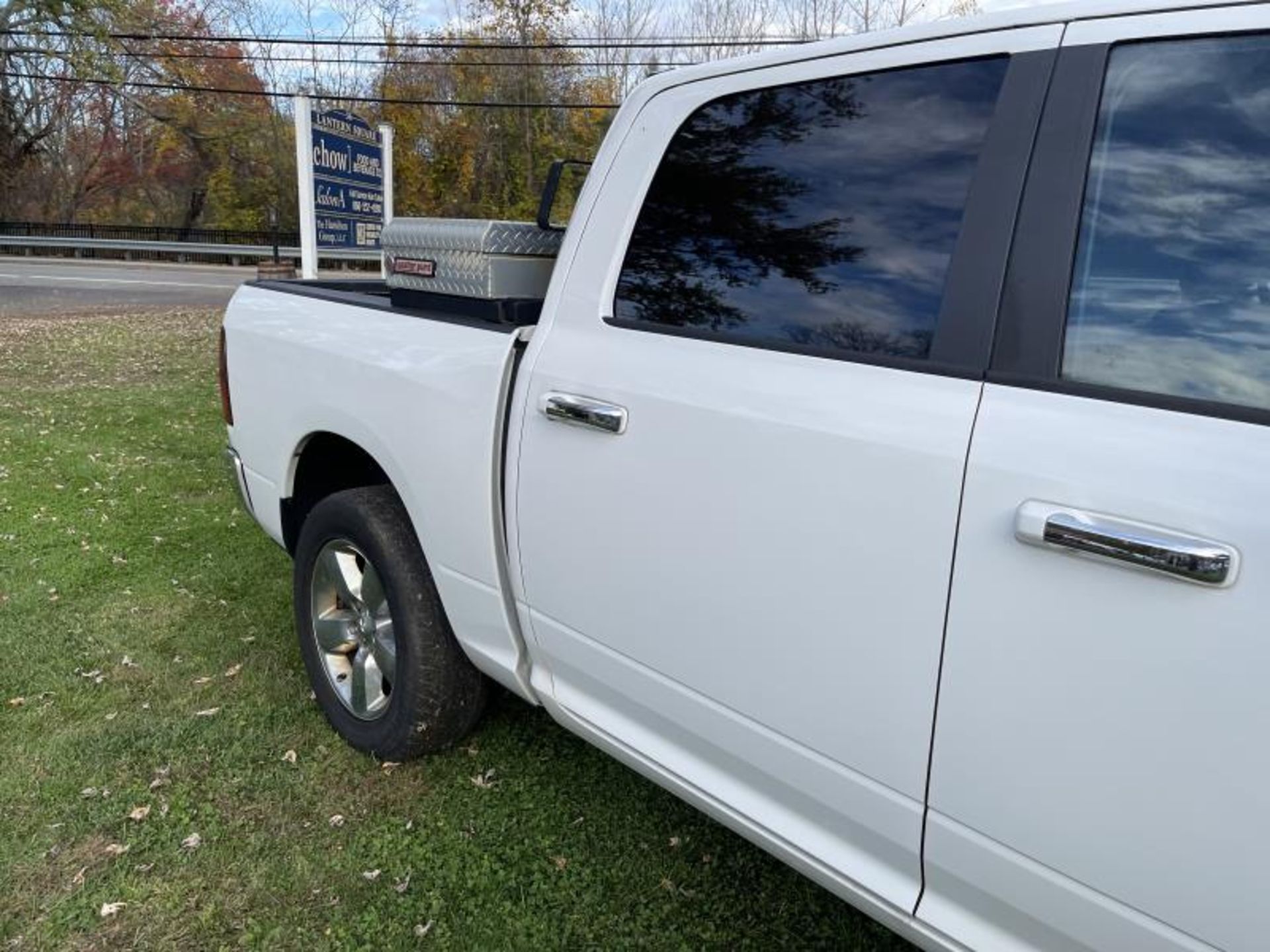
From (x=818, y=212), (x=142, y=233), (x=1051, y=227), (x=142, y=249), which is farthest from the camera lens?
(x=142, y=233)

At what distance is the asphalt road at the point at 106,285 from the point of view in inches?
696

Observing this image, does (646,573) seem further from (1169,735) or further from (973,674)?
(1169,735)

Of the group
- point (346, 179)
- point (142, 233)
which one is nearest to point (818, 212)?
point (346, 179)

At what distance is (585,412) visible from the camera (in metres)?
2.02

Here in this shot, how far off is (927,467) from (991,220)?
41 centimetres

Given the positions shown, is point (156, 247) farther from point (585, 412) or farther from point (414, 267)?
point (585, 412)

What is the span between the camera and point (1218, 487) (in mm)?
1226

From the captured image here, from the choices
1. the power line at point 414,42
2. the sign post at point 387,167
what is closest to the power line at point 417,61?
the power line at point 414,42

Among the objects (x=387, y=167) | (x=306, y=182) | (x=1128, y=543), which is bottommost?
(x=1128, y=543)

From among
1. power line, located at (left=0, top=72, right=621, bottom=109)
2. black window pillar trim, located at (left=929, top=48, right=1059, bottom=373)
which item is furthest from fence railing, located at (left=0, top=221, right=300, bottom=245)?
black window pillar trim, located at (left=929, top=48, right=1059, bottom=373)

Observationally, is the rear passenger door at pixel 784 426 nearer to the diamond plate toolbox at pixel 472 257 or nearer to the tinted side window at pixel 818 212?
the tinted side window at pixel 818 212

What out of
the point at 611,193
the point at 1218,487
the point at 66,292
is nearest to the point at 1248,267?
the point at 1218,487

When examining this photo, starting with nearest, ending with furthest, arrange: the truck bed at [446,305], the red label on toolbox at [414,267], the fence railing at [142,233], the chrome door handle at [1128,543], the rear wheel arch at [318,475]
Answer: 1. the chrome door handle at [1128,543]
2. the truck bed at [446,305]
3. the red label on toolbox at [414,267]
4. the rear wheel arch at [318,475]
5. the fence railing at [142,233]

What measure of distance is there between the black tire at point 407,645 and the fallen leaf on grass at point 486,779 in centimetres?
Answer: 13
